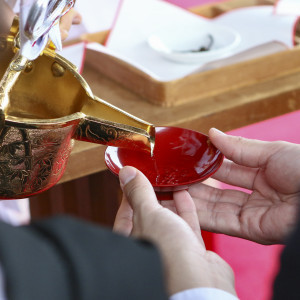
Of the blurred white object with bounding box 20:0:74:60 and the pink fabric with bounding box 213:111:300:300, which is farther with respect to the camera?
the pink fabric with bounding box 213:111:300:300

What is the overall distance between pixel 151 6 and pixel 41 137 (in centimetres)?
63

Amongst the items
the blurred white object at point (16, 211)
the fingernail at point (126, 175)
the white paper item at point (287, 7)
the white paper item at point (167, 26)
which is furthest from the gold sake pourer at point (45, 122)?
the blurred white object at point (16, 211)

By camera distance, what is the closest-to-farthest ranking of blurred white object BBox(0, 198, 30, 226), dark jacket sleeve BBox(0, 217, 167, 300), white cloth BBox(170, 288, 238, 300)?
dark jacket sleeve BBox(0, 217, 167, 300) < white cloth BBox(170, 288, 238, 300) < blurred white object BBox(0, 198, 30, 226)

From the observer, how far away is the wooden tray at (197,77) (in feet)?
2.74

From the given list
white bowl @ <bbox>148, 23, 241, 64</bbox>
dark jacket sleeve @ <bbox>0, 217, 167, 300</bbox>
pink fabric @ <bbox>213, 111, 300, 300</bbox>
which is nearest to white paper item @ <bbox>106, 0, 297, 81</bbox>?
white bowl @ <bbox>148, 23, 241, 64</bbox>

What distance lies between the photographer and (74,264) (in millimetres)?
281

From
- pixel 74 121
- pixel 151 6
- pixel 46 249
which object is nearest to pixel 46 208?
pixel 151 6

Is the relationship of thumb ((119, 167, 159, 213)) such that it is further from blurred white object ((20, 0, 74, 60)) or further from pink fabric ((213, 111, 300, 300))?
pink fabric ((213, 111, 300, 300))

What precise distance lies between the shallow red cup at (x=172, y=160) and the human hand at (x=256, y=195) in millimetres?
16

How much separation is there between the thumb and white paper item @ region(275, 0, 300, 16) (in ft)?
2.06

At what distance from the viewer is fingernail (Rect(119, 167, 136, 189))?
0.57m

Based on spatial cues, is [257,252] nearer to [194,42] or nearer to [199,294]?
[194,42]

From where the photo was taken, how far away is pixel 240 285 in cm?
106

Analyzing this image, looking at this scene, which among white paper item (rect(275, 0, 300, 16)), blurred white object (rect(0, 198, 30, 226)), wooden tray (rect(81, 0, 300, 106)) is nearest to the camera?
wooden tray (rect(81, 0, 300, 106))
